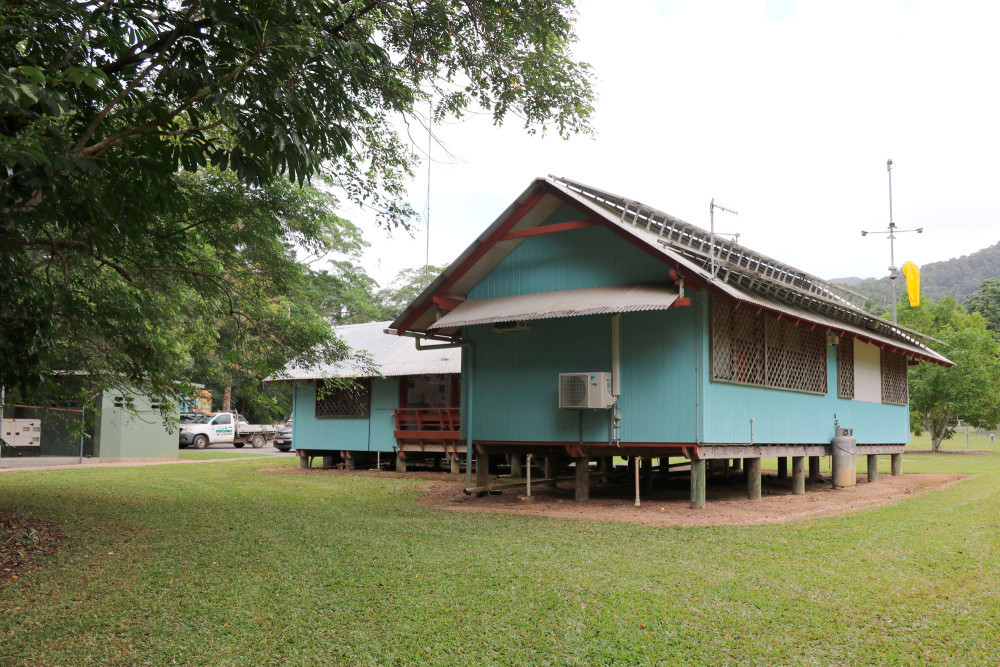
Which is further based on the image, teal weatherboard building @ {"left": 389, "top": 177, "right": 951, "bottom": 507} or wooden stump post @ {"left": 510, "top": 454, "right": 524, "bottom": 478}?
wooden stump post @ {"left": 510, "top": 454, "right": 524, "bottom": 478}

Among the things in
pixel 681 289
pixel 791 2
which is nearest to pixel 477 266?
pixel 681 289

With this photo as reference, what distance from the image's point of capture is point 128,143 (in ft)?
20.7

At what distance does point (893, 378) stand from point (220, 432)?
2613 centimetres

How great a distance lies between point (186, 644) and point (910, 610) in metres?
5.58

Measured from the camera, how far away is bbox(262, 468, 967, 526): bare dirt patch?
1145 centimetres

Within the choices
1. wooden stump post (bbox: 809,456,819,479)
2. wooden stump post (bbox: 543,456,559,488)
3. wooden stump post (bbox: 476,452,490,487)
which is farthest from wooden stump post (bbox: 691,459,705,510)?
wooden stump post (bbox: 809,456,819,479)

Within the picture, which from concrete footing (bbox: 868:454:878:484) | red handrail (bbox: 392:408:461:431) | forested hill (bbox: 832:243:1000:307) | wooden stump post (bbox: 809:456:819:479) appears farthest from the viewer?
forested hill (bbox: 832:243:1000:307)

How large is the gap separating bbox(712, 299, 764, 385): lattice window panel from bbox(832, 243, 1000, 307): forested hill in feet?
352

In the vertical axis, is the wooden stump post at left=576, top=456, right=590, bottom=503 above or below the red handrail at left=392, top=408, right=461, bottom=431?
below

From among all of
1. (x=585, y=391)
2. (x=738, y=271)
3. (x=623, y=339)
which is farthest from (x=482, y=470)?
(x=738, y=271)

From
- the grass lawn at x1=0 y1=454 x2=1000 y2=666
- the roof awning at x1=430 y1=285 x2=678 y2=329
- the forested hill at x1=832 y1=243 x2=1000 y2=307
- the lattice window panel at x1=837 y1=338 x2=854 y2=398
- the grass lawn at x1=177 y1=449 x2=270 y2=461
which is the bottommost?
the grass lawn at x1=177 y1=449 x2=270 y2=461

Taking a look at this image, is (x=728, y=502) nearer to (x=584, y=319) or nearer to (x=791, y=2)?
(x=584, y=319)

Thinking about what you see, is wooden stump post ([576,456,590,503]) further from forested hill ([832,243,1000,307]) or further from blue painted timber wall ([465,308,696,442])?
forested hill ([832,243,1000,307])

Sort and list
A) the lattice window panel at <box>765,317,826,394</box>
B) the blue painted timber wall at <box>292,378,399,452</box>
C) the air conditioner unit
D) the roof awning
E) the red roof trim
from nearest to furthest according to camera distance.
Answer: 1. the roof awning
2. the air conditioner unit
3. the red roof trim
4. the lattice window panel at <box>765,317,826,394</box>
5. the blue painted timber wall at <box>292,378,399,452</box>
